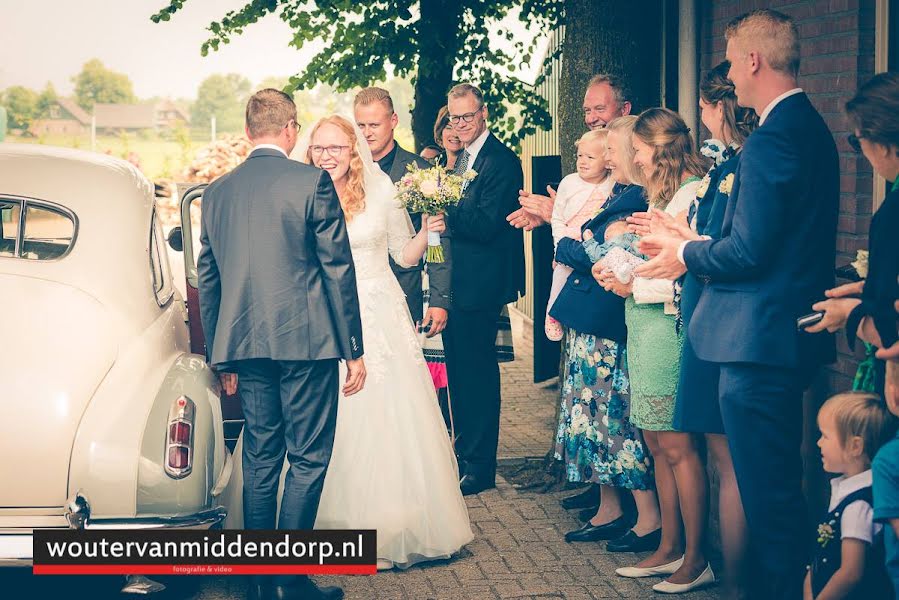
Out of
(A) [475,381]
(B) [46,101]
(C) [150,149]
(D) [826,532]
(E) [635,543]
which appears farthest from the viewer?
(B) [46,101]

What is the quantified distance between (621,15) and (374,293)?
261 centimetres

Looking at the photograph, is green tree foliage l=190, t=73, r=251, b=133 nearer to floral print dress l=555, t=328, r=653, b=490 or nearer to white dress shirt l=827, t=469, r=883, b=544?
floral print dress l=555, t=328, r=653, b=490

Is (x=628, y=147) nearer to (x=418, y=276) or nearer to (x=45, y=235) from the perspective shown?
(x=418, y=276)

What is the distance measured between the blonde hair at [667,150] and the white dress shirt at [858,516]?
1.83 meters

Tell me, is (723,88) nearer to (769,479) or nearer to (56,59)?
(769,479)

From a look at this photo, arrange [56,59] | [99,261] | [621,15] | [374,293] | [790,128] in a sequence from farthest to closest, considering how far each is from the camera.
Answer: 1. [56,59]
2. [621,15]
3. [374,293]
4. [99,261]
5. [790,128]

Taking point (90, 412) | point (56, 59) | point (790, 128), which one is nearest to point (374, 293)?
point (90, 412)

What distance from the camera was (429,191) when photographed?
644cm

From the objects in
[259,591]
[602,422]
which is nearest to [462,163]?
[602,422]

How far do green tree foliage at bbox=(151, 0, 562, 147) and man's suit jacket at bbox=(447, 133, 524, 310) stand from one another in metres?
4.07

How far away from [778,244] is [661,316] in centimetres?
126

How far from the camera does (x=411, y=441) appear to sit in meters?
5.95

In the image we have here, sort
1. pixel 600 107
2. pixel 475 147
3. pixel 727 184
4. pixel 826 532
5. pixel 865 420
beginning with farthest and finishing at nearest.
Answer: pixel 475 147, pixel 600 107, pixel 727 184, pixel 826 532, pixel 865 420

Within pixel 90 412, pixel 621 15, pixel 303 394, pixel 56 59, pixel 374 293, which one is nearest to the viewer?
pixel 90 412
